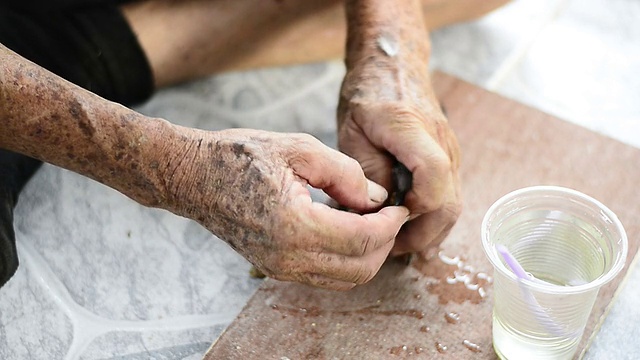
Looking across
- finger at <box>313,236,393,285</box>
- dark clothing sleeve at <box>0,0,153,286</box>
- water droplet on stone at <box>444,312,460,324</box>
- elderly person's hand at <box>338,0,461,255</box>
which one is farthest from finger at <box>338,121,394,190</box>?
dark clothing sleeve at <box>0,0,153,286</box>

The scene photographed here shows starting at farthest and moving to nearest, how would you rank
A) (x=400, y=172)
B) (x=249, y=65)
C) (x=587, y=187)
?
1. (x=249, y=65)
2. (x=587, y=187)
3. (x=400, y=172)

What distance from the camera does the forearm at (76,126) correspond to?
91 cm

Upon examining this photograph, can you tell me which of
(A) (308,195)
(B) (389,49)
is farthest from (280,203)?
(B) (389,49)

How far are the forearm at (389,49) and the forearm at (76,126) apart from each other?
Result: 1.07 feet

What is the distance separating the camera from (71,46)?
4.24 feet

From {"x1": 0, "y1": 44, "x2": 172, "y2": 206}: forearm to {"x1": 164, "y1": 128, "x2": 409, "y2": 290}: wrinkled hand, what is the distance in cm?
3

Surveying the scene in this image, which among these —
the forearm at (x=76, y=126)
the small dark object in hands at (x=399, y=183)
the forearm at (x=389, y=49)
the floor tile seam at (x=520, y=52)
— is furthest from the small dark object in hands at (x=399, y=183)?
the floor tile seam at (x=520, y=52)

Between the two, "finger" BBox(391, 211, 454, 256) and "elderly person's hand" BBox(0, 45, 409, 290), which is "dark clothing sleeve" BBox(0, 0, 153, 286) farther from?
"finger" BBox(391, 211, 454, 256)

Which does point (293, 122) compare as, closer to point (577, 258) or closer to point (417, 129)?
point (417, 129)

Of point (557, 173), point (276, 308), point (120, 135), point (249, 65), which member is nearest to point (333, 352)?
point (276, 308)

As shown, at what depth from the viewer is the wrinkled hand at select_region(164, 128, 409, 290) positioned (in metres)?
0.88

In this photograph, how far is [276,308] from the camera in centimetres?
109

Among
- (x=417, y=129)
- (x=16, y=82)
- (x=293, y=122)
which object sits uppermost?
(x=16, y=82)

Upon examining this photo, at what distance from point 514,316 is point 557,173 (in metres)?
0.42
